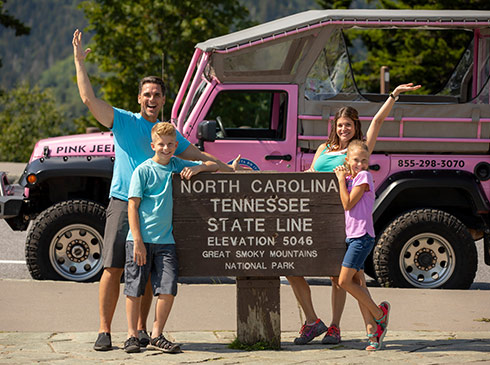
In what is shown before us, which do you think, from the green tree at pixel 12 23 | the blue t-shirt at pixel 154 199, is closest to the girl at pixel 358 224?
the blue t-shirt at pixel 154 199

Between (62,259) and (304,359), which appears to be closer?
(304,359)

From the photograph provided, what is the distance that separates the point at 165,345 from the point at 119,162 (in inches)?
47.2

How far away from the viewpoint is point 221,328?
21.0 feet

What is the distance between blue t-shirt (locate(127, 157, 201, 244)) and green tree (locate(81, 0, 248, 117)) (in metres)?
29.2

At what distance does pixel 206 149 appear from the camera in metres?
8.37

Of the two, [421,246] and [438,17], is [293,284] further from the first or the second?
[438,17]

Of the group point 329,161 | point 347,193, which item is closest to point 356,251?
point 347,193

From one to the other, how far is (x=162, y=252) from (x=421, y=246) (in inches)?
135

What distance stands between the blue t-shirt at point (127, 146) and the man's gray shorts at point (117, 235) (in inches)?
3.0

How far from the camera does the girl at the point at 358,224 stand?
5.59 meters

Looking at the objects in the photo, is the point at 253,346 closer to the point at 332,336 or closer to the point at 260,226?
the point at 332,336

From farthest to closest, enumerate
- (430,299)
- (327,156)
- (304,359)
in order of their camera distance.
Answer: (430,299), (327,156), (304,359)

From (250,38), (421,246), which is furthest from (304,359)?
(250,38)

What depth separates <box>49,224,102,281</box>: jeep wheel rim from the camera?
27.0 feet
